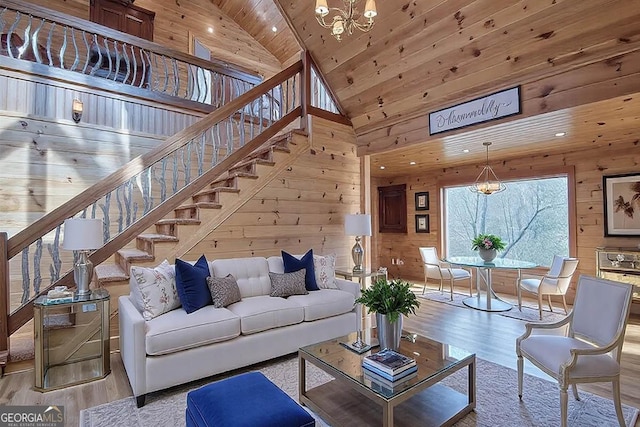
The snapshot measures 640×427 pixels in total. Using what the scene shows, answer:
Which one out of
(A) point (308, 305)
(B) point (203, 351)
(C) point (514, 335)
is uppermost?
(A) point (308, 305)

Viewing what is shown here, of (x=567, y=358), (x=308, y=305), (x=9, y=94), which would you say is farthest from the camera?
(x=9, y=94)

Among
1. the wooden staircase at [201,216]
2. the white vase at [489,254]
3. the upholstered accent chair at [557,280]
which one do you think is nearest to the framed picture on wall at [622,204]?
the upholstered accent chair at [557,280]

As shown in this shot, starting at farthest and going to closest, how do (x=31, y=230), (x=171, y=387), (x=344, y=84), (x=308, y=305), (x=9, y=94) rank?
(x=344, y=84)
(x=9, y=94)
(x=308, y=305)
(x=31, y=230)
(x=171, y=387)

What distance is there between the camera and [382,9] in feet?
12.4

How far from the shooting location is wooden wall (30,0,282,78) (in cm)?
628

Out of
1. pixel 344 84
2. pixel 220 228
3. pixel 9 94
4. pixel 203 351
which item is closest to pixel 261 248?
pixel 220 228

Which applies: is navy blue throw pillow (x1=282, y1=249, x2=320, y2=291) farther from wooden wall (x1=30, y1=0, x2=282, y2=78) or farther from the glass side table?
wooden wall (x1=30, y1=0, x2=282, y2=78)

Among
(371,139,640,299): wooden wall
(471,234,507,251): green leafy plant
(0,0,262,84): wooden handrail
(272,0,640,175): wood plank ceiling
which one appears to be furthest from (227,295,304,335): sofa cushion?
(371,139,640,299): wooden wall

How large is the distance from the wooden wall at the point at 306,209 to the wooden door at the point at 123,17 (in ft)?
11.5

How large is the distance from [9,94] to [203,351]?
156 inches

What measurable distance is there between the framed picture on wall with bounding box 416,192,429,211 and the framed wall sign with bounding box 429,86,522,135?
3.31 metres

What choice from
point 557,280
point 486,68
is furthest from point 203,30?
point 557,280

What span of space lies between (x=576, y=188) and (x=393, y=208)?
3.66 meters

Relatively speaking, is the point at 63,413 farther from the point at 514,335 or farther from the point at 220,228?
the point at 514,335
